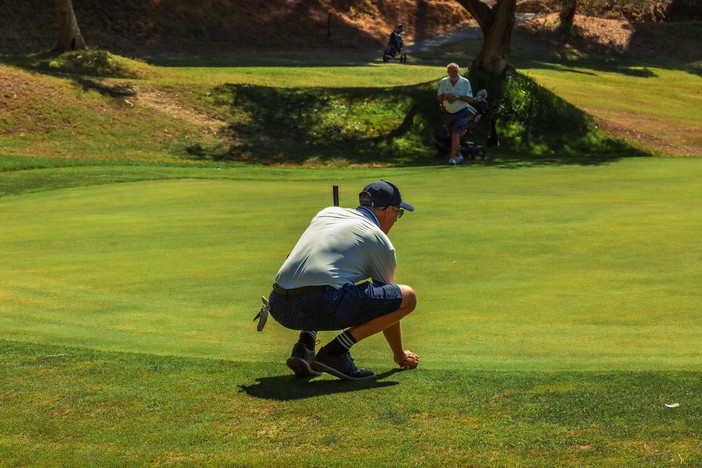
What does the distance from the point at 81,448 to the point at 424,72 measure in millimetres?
39772

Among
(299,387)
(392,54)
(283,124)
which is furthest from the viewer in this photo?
(392,54)

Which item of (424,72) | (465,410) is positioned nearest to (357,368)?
(465,410)

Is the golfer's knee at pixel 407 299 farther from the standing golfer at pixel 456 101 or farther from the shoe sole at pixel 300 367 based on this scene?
the standing golfer at pixel 456 101

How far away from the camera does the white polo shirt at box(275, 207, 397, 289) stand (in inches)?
277

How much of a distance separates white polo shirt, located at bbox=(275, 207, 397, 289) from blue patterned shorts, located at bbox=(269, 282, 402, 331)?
0.24 feet

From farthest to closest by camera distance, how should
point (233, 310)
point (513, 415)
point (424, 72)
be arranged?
point (424, 72), point (233, 310), point (513, 415)

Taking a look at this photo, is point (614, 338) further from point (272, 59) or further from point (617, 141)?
Answer: point (272, 59)

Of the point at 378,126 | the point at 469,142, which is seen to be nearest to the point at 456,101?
the point at 469,142

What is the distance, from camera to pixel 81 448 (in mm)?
5906

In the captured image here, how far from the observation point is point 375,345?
8578 millimetres

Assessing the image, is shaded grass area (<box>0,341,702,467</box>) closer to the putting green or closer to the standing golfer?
the putting green

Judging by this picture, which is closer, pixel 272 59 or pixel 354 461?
pixel 354 461

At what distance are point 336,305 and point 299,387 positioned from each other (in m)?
0.59

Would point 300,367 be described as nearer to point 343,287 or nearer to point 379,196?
point 343,287
